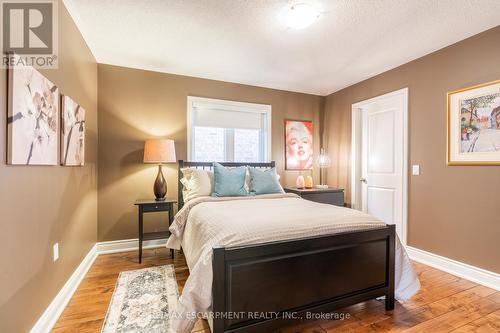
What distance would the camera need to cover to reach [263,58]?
9.74 ft

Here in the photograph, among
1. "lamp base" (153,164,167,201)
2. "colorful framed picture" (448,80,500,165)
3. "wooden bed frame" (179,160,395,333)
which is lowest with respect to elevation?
"wooden bed frame" (179,160,395,333)

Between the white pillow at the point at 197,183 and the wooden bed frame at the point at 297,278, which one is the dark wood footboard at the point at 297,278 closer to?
the wooden bed frame at the point at 297,278

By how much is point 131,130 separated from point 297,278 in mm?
2850

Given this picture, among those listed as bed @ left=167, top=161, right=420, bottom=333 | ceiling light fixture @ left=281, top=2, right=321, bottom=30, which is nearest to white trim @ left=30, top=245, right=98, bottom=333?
bed @ left=167, top=161, right=420, bottom=333

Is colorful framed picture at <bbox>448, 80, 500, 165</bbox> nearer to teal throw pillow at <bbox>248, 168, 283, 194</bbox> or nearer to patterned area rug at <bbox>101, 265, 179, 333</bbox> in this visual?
teal throw pillow at <bbox>248, 168, 283, 194</bbox>

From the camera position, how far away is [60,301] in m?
1.87

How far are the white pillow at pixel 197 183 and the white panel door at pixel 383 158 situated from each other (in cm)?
240

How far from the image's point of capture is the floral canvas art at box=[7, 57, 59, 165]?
1.29 meters

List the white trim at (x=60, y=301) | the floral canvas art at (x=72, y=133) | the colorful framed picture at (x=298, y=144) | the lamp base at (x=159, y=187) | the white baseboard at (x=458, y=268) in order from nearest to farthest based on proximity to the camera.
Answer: the white trim at (x=60, y=301)
the floral canvas art at (x=72, y=133)
the white baseboard at (x=458, y=268)
the lamp base at (x=159, y=187)
the colorful framed picture at (x=298, y=144)

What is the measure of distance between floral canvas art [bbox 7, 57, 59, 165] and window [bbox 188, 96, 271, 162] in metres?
1.89

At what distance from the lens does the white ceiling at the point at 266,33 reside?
2.00 meters

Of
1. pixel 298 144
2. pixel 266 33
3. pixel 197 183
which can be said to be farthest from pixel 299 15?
pixel 298 144

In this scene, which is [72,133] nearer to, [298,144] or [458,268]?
[298,144]

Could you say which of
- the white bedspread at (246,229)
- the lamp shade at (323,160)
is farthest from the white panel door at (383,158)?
the white bedspread at (246,229)
